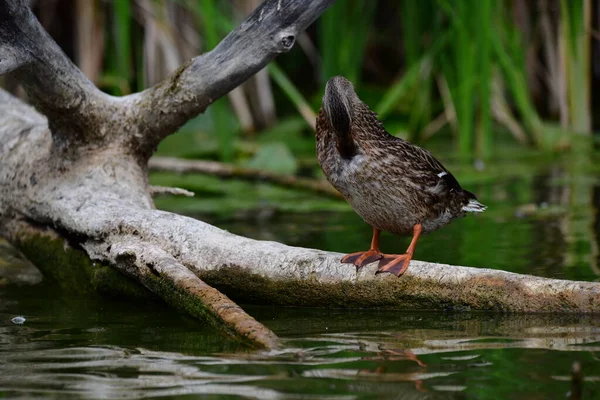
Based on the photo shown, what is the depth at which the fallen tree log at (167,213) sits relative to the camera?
3.81m

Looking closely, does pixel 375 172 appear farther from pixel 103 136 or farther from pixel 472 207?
pixel 103 136

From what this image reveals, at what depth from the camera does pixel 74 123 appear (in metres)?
4.94

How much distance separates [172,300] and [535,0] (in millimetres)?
7244

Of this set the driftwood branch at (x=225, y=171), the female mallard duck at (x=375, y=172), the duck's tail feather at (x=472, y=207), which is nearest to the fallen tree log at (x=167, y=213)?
the female mallard duck at (x=375, y=172)

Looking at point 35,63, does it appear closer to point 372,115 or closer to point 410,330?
point 372,115

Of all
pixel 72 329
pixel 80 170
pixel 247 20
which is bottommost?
pixel 72 329

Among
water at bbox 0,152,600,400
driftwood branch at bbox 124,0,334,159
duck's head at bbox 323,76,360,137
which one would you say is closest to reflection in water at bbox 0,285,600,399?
water at bbox 0,152,600,400

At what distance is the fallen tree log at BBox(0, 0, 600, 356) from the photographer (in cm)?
381

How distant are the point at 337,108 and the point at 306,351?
114 cm

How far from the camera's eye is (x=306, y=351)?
3289mm

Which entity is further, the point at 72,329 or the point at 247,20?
the point at 247,20

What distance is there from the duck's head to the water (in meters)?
0.78

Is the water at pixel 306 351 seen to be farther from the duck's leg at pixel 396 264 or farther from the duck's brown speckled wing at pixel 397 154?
the duck's brown speckled wing at pixel 397 154

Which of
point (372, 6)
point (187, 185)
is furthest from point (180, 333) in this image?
point (372, 6)
